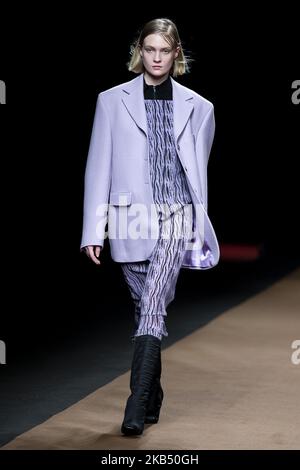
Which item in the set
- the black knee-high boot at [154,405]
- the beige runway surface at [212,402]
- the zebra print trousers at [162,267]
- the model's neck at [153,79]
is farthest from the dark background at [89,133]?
the model's neck at [153,79]

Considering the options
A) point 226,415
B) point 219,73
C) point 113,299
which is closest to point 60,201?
point 219,73

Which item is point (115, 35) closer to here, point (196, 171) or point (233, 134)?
point (233, 134)

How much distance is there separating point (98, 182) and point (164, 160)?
22 centimetres

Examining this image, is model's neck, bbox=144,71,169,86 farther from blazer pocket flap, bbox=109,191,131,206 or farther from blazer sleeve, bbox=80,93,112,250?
blazer pocket flap, bbox=109,191,131,206

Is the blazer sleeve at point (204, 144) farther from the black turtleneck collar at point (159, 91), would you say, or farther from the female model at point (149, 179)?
the black turtleneck collar at point (159, 91)

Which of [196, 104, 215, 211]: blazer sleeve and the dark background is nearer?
[196, 104, 215, 211]: blazer sleeve

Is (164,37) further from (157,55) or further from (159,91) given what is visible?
(159,91)

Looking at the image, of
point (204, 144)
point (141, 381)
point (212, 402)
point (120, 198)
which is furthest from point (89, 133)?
point (141, 381)

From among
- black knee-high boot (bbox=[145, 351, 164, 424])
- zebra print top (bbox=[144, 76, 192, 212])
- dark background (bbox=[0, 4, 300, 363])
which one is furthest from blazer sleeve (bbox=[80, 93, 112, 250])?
dark background (bbox=[0, 4, 300, 363])

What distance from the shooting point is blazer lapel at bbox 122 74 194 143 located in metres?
3.86

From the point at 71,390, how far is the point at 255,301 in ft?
8.65

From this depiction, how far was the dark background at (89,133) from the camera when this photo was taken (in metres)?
8.01

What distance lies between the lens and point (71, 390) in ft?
14.9

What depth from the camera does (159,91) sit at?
3932mm
